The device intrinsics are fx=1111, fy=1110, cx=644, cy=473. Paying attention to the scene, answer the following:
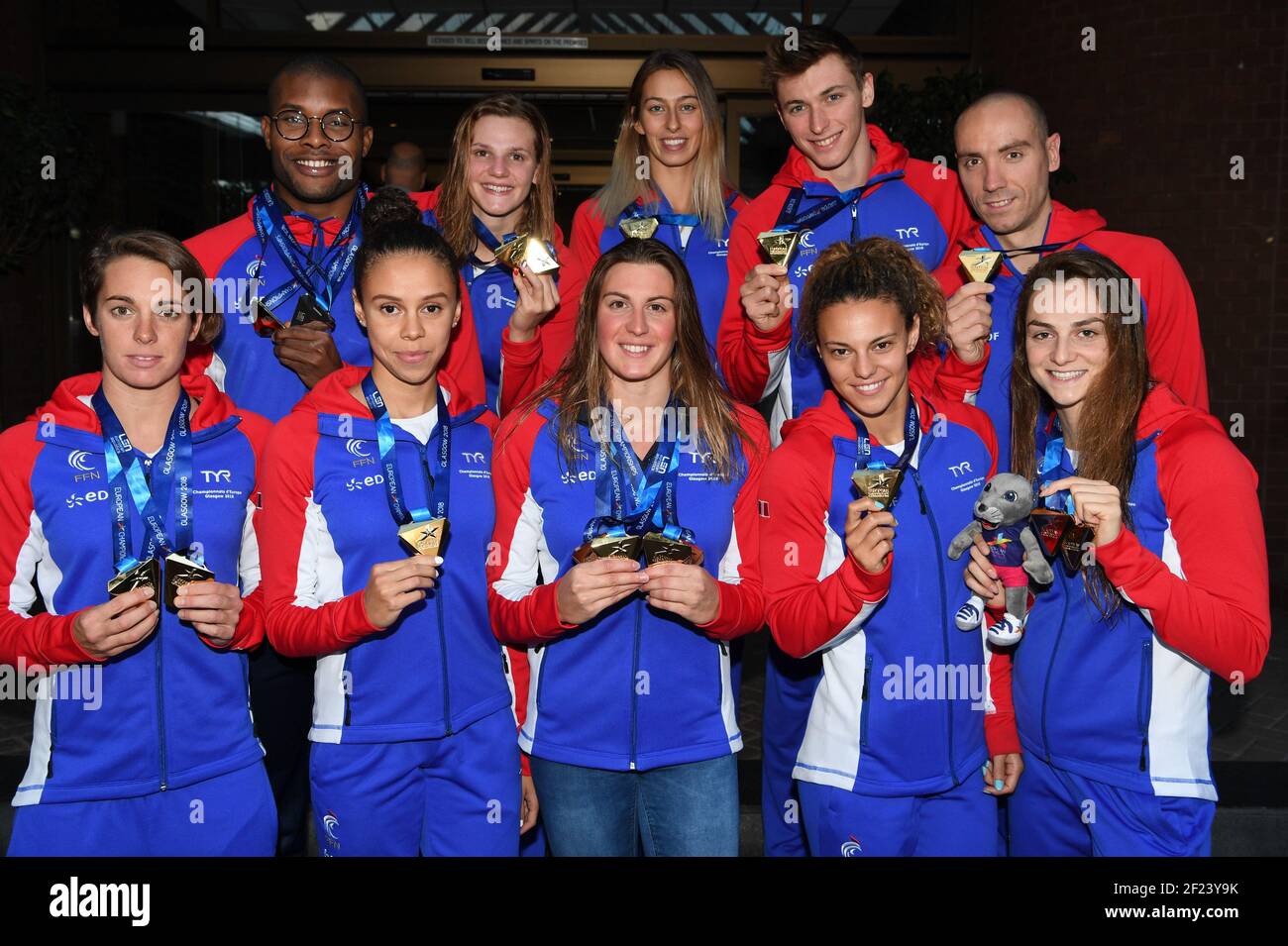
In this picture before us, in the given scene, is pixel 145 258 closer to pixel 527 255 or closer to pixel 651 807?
pixel 527 255

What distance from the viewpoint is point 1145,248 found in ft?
13.4

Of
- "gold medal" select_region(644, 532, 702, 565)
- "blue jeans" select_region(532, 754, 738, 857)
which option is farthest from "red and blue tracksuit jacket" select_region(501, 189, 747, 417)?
"blue jeans" select_region(532, 754, 738, 857)

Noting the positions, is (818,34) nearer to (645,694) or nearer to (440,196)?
(440,196)

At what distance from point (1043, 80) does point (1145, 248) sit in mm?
6519

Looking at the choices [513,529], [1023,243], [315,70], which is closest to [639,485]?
[513,529]

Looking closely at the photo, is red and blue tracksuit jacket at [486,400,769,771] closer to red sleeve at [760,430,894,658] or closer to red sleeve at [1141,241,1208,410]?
red sleeve at [760,430,894,658]

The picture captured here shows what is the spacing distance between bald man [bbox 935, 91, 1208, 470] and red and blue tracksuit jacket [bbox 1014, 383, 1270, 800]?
69 cm

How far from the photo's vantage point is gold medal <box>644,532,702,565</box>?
3.16m

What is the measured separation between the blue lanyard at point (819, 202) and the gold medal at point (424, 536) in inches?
76.5

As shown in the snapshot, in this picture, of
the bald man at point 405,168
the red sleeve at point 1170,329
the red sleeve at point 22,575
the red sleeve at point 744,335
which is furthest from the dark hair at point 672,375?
the bald man at point 405,168

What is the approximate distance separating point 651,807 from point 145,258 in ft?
7.44

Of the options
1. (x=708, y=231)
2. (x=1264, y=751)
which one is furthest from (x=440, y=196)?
(x=1264, y=751)

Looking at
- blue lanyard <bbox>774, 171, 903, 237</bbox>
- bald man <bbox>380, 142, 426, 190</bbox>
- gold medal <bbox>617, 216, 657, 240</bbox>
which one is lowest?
gold medal <bbox>617, 216, 657, 240</bbox>

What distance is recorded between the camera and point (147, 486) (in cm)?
326
